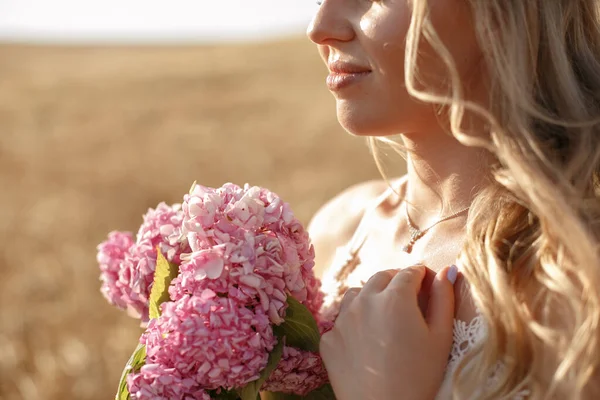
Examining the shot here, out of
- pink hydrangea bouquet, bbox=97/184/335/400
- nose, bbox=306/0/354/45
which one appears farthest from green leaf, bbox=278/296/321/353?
nose, bbox=306/0/354/45

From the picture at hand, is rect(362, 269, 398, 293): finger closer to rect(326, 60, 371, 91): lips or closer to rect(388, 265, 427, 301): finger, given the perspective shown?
rect(388, 265, 427, 301): finger

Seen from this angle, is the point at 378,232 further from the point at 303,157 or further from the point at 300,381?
the point at 303,157

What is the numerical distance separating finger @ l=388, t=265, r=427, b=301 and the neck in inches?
15.1

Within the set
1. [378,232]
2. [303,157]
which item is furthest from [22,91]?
[378,232]

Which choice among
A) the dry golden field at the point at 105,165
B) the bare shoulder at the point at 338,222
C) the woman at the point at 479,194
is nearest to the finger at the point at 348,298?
the woman at the point at 479,194

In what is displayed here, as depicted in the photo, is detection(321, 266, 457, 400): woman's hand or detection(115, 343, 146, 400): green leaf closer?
detection(321, 266, 457, 400): woman's hand

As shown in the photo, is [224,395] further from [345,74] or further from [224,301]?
[345,74]

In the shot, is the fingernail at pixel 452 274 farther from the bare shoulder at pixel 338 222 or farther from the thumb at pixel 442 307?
the bare shoulder at pixel 338 222

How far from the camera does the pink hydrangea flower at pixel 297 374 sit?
7.47 ft

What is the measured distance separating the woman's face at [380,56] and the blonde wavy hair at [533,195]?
6 centimetres

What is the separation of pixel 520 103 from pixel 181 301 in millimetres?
1082

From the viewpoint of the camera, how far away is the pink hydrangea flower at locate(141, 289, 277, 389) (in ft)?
6.86

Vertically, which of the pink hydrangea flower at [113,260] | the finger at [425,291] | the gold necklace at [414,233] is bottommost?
the finger at [425,291]

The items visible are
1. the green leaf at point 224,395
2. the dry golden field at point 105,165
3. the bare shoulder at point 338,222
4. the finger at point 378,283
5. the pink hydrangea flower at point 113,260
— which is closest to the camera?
the green leaf at point 224,395
